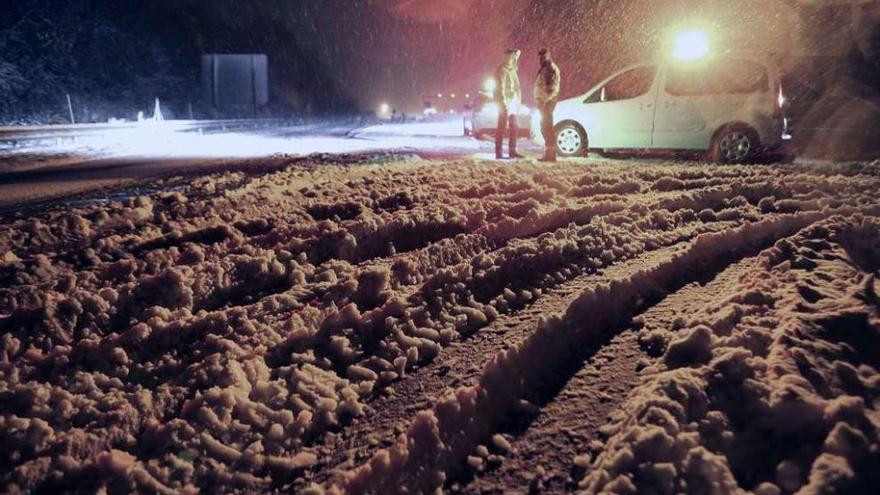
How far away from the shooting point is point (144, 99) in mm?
38188

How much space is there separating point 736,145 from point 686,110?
39.3 inches

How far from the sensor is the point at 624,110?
9.95 m

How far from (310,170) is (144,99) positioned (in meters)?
36.1

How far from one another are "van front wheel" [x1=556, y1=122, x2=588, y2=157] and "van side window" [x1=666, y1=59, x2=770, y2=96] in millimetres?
1733

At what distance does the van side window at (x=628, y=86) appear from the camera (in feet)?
31.9

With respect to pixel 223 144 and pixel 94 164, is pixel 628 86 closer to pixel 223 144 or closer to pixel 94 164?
pixel 94 164

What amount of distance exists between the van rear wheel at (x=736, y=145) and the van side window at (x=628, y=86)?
1.53 metres

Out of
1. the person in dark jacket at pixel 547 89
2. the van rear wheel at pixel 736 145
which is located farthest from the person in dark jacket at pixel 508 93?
the van rear wheel at pixel 736 145

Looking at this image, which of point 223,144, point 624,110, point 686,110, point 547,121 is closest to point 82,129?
point 223,144

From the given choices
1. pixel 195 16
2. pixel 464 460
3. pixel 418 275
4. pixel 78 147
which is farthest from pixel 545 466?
pixel 195 16

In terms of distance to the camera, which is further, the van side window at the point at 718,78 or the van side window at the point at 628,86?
the van side window at the point at 628,86

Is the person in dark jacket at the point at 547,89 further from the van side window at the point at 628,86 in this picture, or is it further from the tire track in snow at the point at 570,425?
the tire track in snow at the point at 570,425

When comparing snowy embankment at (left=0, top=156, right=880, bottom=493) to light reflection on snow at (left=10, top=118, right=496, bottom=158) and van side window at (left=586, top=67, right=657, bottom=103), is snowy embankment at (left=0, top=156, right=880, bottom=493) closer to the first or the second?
van side window at (left=586, top=67, right=657, bottom=103)

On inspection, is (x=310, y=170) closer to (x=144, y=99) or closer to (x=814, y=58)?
(x=814, y=58)
